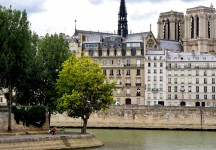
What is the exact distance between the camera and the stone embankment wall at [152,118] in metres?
97.9

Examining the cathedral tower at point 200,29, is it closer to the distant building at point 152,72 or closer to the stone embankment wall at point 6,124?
the distant building at point 152,72

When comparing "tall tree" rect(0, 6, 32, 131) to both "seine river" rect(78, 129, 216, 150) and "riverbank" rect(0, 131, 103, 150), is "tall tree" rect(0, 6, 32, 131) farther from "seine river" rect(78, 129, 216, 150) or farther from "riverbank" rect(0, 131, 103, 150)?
"seine river" rect(78, 129, 216, 150)

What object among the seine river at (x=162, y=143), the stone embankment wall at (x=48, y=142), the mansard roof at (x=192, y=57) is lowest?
the seine river at (x=162, y=143)

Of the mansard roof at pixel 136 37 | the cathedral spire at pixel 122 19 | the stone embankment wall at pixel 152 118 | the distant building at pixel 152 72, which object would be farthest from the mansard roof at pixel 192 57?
the cathedral spire at pixel 122 19

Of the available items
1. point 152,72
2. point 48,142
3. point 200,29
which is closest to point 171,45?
point 200,29

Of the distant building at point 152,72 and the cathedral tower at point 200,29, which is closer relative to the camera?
the distant building at point 152,72

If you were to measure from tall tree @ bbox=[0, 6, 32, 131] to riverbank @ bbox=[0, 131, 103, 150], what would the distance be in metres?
5.96

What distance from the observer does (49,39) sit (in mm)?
77438

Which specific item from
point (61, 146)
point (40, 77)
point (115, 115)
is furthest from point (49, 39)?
point (115, 115)

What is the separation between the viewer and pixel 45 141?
58.6 meters

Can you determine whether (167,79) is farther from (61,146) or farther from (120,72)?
(61,146)

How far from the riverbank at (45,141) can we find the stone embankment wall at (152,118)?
35.8 metres

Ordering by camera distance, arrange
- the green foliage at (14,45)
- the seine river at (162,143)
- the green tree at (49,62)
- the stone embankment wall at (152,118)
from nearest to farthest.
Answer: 1. the green foliage at (14,45)
2. the seine river at (162,143)
3. the green tree at (49,62)
4. the stone embankment wall at (152,118)

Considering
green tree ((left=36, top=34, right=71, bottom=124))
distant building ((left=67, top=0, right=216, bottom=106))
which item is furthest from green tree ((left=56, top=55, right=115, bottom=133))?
distant building ((left=67, top=0, right=216, bottom=106))
